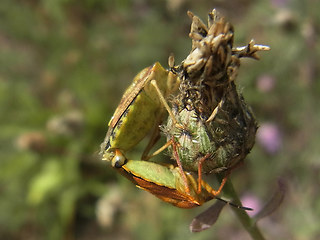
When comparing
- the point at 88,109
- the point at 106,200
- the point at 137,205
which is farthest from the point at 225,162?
the point at 88,109

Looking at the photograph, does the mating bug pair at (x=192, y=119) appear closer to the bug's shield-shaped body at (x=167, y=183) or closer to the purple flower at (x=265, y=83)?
the bug's shield-shaped body at (x=167, y=183)

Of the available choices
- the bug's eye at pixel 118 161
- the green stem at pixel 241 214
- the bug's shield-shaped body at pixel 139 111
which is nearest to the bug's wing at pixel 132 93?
the bug's shield-shaped body at pixel 139 111

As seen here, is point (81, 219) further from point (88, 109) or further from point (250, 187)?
point (250, 187)

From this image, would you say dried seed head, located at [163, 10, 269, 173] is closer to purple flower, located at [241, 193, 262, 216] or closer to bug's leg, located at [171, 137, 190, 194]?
bug's leg, located at [171, 137, 190, 194]

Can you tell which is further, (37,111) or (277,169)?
(37,111)

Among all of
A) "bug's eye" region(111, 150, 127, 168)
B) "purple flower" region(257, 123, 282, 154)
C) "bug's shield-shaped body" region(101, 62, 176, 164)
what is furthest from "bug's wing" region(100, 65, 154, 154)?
"purple flower" region(257, 123, 282, 154)
